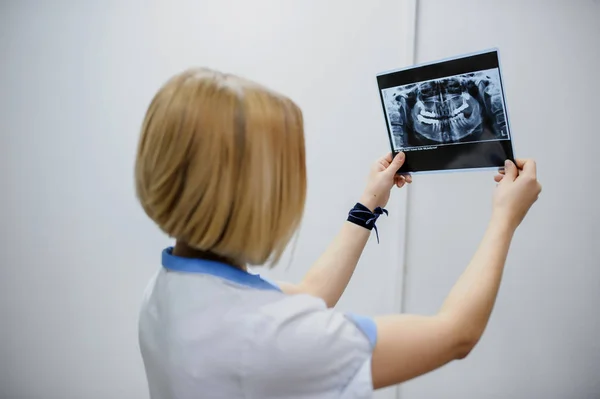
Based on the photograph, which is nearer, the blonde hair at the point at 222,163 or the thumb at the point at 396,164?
the blonde hair at the point at 222,163

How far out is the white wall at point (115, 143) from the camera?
60.5 inches

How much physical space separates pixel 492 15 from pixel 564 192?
561 millimetres

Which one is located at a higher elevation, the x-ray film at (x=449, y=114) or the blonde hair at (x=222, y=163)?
the x-ray film at (x=449, y=114)

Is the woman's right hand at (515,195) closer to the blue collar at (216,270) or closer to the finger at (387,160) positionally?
the finger at (387,160)

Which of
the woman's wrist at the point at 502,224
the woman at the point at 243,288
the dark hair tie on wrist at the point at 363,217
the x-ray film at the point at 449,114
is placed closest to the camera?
the woman at the point at 243,288

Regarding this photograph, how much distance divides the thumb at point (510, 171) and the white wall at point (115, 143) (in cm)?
68

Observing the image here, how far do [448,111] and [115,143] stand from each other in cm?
114

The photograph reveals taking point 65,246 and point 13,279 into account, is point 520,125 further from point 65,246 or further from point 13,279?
point 13,279

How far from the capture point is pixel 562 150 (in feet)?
4.72

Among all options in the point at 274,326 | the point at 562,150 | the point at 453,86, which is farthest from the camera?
the point at 562,150

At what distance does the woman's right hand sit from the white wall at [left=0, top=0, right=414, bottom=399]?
27.9 inches

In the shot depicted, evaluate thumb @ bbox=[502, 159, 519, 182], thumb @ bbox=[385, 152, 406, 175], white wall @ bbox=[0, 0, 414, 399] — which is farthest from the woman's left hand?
white wall @ bbox=[0, 0, 414, 399]

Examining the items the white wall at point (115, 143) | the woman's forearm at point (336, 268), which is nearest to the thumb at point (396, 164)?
the woman's forearm at point (336, 268)

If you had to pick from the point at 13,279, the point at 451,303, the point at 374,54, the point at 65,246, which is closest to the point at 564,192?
the point at 374,54
